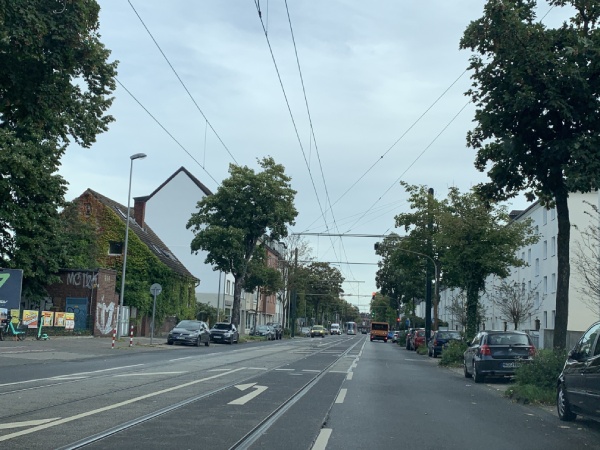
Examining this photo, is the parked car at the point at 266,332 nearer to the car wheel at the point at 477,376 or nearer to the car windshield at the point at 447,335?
the car windshield at the point at 447,335

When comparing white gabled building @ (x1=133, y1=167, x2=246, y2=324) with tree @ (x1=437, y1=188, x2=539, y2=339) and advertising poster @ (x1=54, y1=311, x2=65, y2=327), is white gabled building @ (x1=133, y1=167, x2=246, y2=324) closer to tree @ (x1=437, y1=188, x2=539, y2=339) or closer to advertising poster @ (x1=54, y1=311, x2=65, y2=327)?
advertising poster @ (x1=54, y1=311, x2=65, y2=327)

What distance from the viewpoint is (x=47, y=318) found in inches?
1430

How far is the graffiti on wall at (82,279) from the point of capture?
1636 inches

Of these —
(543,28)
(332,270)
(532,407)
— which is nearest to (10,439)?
(532,407)

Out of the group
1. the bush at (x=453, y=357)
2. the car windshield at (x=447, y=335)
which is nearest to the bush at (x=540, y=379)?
the bush at (x=453, y=357)

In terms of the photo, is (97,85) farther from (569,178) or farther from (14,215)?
(14,215)

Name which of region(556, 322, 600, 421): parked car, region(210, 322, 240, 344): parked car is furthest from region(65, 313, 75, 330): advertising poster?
region(556, 322, 600, 421): parked car

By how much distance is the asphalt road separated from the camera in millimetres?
8570

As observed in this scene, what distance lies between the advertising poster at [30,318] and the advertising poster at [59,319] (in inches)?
102

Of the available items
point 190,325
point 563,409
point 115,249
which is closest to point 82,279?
point 190,325

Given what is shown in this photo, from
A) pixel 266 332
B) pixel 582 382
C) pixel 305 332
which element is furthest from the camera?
pixel 305 332

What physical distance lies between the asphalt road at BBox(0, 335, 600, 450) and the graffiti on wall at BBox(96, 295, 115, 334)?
22.6m

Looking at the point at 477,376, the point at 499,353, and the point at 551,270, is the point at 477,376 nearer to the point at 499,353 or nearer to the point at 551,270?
the point at 499,353

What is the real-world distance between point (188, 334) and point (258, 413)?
97.7 feet
